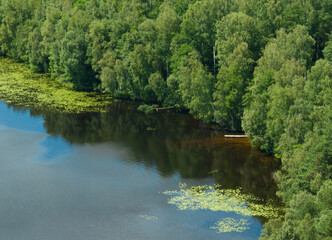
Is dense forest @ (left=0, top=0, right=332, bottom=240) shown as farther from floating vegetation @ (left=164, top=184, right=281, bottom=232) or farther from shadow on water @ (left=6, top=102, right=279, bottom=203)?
floating vegetation @ (left=164, top=184, right=281, bottom=232)

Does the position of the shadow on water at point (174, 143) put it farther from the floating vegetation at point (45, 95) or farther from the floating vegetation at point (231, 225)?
the floating vegetation at point (231, 225)

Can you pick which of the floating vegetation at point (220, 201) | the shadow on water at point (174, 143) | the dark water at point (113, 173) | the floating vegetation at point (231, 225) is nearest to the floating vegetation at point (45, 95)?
the shadow on water at point (174, 143)

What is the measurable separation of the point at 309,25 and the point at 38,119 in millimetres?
58726

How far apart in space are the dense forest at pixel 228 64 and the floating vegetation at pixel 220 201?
11.0 feet

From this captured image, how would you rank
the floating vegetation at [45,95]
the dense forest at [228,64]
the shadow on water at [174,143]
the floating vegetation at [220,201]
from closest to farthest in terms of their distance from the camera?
the dense forest at [228,64] → the floating vegetation at [220,201] → the shadow on water at [174,143] → the floating vegetation at [45,95]

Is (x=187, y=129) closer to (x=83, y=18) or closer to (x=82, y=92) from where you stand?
(x=82, y=92)

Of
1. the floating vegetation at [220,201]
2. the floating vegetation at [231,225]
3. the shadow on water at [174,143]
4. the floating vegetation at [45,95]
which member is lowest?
the floating vegetation at [231,225]

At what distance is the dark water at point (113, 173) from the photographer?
63500 mm

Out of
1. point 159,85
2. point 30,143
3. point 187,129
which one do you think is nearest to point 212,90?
point 187,129

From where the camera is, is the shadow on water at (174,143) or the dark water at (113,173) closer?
the dark water at (113,173)

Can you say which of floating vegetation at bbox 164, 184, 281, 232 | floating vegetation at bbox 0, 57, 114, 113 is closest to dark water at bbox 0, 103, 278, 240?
floating vegetation at bbox 164, 184, 281, 232

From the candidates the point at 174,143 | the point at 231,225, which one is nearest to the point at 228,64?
the point at 174,143

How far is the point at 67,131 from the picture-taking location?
320ft

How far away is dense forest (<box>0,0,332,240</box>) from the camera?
62781 mm
